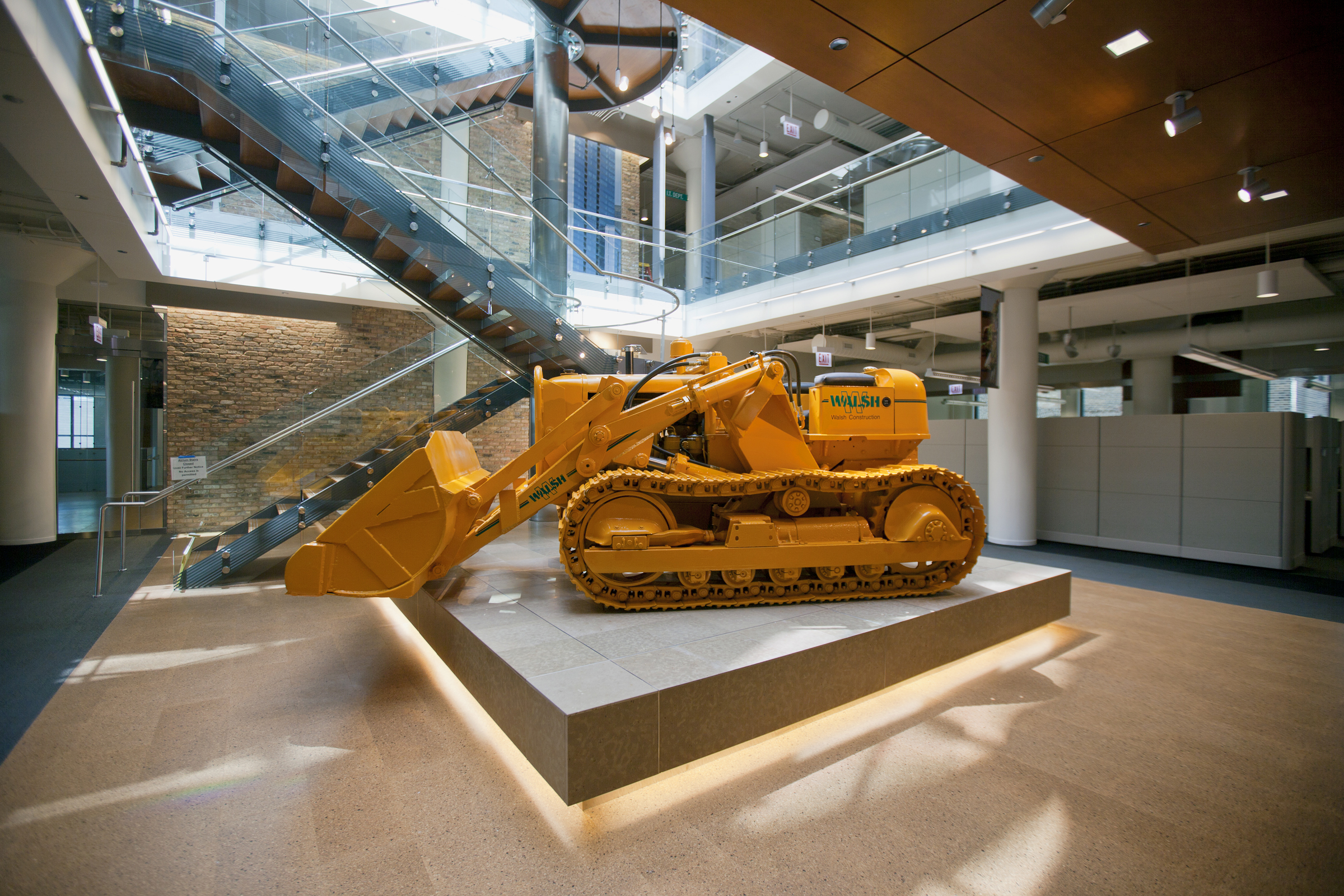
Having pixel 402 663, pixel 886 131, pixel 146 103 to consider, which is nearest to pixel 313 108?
pixel 146 103

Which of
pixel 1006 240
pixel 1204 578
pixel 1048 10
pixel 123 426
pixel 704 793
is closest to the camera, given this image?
pixel 704 793

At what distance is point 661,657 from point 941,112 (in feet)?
14.0

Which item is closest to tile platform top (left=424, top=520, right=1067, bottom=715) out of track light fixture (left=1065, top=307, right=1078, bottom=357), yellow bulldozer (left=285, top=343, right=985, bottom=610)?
yellow bulldozer (left=285, top=343, right=985, bottom=610)

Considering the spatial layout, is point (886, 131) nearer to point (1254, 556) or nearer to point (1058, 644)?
point (1254, 556)

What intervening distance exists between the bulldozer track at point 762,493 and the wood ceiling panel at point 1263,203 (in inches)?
144

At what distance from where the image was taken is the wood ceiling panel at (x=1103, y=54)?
3197 millimetres

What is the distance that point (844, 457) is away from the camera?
16.1 ft

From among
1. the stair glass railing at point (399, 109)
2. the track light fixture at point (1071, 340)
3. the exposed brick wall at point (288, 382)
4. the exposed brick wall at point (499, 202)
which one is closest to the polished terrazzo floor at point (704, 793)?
the exposed brick wall at point (288, 382)

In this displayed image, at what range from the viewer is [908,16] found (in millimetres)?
3281

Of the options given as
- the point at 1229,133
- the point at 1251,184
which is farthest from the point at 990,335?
the point at 1229,133

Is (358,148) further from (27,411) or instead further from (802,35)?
(27,411)

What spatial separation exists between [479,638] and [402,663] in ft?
4.42

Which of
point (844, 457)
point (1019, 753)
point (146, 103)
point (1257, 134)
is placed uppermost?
point (146, 103)

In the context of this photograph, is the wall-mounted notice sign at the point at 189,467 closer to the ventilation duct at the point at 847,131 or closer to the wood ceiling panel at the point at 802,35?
the wood ceiling panel at the point at 802,35
